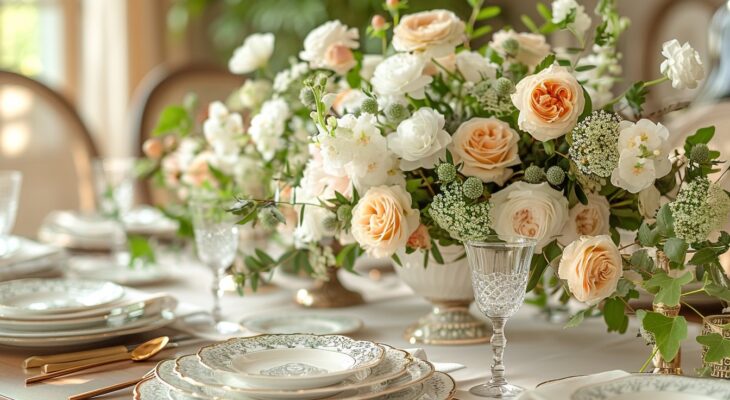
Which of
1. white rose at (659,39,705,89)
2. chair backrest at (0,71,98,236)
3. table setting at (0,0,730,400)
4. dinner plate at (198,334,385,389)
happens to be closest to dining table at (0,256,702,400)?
table setting at (0,0,730,400)

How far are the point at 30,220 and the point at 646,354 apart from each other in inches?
68.0

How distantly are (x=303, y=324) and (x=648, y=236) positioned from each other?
1.65 ft

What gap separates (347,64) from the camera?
1388mm

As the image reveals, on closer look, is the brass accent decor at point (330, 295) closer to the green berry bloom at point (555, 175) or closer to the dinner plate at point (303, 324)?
the dinner plate at point (303, 324)

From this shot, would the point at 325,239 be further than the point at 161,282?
No

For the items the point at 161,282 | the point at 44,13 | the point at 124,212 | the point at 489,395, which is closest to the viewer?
the point at 489,395

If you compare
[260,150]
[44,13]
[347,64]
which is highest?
[44,13]

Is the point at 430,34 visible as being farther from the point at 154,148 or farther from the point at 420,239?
the point at 154,148

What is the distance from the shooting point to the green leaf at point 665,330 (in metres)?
0.98

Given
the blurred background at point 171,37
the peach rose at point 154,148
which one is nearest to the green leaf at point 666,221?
the peach rose at point 154,148

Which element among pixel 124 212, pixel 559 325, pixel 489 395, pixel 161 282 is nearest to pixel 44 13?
pixel 124 212

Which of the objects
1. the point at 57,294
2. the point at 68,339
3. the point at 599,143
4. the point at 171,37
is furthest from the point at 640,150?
the point at 171,37

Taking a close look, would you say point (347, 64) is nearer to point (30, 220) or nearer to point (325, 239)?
point (325, 239)

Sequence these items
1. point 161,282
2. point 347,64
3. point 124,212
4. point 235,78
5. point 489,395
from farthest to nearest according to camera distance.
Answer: point 235,78 < point 124,212 < point 161,282 < point 347,64 < point 489,395
